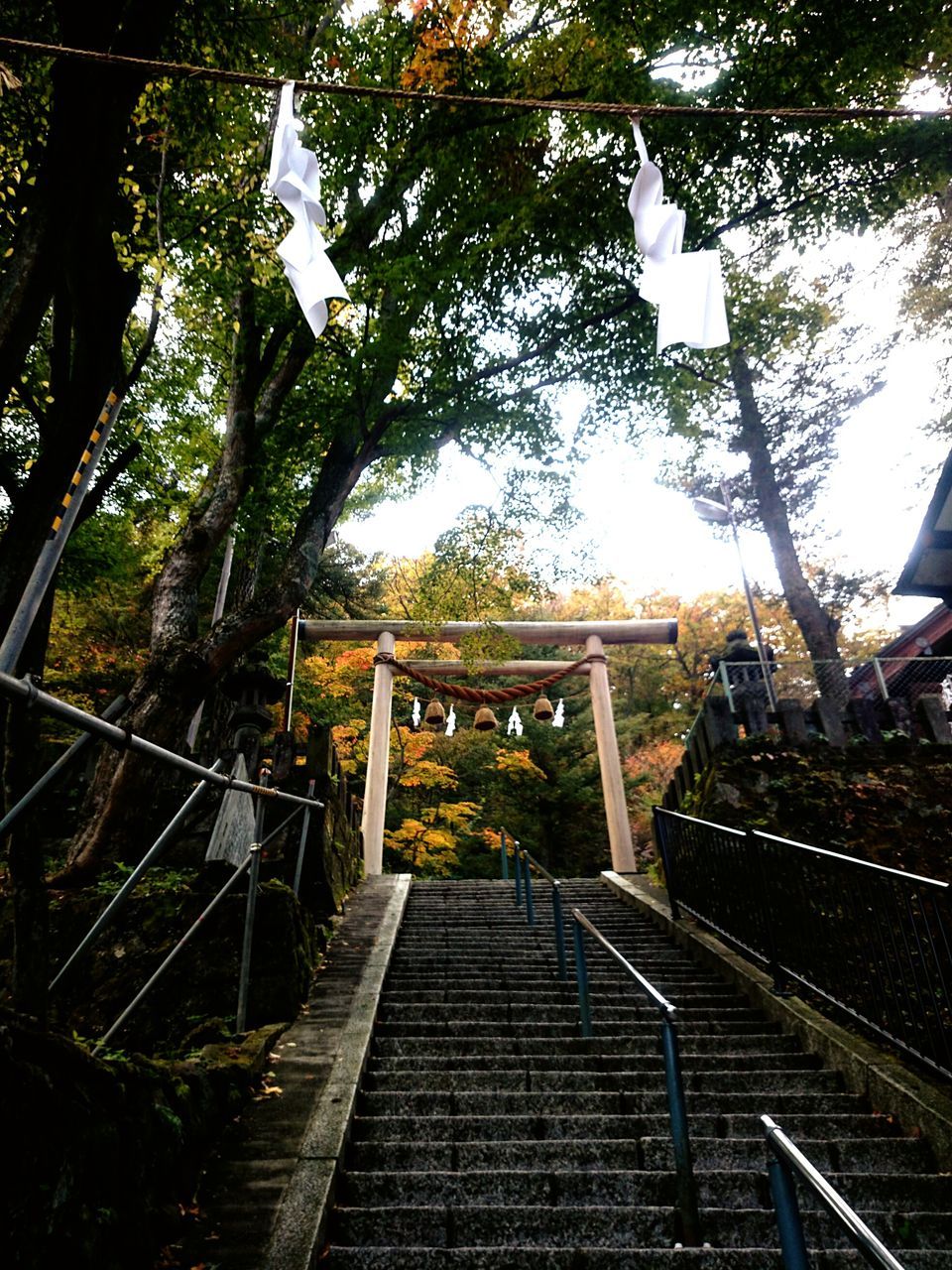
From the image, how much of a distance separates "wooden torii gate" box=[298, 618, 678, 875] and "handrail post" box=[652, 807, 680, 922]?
3.95 meters

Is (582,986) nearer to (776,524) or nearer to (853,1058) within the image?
(853,1058)

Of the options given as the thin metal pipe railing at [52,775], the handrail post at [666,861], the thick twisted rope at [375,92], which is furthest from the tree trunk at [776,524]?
the thin metal pipe railing at [52,775]

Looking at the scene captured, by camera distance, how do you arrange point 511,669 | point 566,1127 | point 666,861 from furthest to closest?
1. point 511,669
2. point 666,861
3. point 566,1127

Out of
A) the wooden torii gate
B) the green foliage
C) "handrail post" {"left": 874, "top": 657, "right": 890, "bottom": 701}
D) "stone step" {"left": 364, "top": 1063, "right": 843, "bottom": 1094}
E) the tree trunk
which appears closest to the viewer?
"stone step" {"left": 364, "top": 1063, "right": 843, "bottom": 1094}

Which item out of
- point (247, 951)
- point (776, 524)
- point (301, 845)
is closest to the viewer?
point (247, 951)

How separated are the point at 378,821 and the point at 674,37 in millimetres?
12633

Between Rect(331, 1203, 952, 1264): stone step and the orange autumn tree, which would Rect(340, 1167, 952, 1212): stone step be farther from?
the orange autumn tree

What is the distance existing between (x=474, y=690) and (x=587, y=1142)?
9.67 meters

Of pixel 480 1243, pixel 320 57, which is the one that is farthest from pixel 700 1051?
pixel 320 57

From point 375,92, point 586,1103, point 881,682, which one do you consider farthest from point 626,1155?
point 881,682

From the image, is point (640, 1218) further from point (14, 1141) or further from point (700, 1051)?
point (14, 1141)

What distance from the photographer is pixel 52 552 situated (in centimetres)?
503

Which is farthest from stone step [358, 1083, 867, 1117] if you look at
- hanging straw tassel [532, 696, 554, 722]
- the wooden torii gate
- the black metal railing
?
hanging straw tassel [532, 696, 554, 722]

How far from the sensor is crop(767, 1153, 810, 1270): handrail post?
176 centimetres
